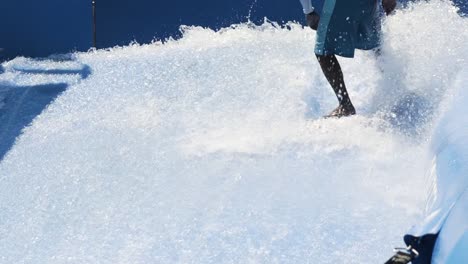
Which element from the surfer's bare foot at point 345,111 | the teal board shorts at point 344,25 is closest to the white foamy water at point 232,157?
the surfer's bare foot at point 345,111

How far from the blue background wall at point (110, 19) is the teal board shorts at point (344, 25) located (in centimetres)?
207

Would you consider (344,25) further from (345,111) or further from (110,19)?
(110,19)

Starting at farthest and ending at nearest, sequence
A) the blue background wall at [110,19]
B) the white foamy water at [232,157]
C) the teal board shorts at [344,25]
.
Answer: the blue background wall at [110,19] < the teal board shorts at [344,25] < the white foamy water at [232,157]

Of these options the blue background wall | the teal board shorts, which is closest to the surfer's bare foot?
the teal board shorts

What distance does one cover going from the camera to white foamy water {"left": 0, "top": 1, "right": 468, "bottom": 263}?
2.78 m

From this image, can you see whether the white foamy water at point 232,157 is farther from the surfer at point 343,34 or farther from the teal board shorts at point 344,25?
the teal board shorts at point 344,25

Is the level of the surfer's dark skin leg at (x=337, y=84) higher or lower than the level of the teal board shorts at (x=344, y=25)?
lower

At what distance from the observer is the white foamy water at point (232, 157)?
2783 millimetres

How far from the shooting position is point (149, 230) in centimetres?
290

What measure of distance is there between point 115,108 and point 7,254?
177 centimetres

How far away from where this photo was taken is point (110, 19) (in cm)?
596

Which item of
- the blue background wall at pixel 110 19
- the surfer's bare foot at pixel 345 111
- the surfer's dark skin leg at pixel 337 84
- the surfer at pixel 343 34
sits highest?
the surfer at pixel 343 34

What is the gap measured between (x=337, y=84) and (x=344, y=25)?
32 cm

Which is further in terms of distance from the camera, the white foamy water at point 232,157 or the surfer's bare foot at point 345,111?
the surfer's bare foot at point 345,111
